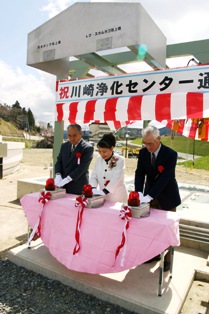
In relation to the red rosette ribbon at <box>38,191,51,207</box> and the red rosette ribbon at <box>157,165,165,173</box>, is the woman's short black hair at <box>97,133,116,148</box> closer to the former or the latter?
the red rosette ribbon at <box>157,165,165,173</box>

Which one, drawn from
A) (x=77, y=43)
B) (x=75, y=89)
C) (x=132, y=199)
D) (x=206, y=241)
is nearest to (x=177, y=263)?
(x=206, y=241)

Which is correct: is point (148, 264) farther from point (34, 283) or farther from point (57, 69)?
point (57, 69)

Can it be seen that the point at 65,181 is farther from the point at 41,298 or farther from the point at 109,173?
the point at 41,298

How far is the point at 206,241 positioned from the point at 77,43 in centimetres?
344

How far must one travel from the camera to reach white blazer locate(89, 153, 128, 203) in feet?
9.97

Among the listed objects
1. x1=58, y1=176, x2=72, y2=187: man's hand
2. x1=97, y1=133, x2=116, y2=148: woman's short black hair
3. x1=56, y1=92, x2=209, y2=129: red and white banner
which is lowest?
x1=58, y1=176, x2=72, y2=187: man's hand

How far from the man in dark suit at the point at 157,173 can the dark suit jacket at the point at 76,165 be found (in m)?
0.81

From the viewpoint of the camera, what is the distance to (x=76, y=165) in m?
3.43

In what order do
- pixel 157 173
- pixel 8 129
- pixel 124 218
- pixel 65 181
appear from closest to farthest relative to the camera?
pixel 124 218 → pixel 157 173 → pixel 65 181 → pixel 8 129

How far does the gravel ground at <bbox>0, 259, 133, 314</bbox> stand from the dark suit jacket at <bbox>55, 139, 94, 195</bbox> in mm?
1193

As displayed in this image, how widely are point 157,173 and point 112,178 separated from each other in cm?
55

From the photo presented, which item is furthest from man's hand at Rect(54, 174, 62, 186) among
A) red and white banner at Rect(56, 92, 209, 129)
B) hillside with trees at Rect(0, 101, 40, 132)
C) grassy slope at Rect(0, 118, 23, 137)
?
hillside with trees at Rect(0, 101, 40, 132)

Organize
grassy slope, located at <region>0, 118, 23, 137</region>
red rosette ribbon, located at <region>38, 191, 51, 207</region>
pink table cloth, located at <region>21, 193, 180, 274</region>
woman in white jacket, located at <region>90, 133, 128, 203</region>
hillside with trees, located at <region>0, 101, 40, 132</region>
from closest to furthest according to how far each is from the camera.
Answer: pink table cloth, located at <region>21, 193, 180, 274</region>
red rosette ribbon, located at <region>38, 191, 51, 207</region>
woman in white jacket, located at <region>90, 133, 128, 203</region>
grassy slope, located at <region>0, 118, 23, 137</region>
hillside with trees, located at <region>0, 101, 40, 132</region>

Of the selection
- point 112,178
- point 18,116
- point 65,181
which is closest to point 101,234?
point 112,178
